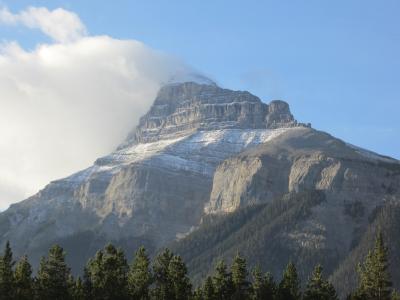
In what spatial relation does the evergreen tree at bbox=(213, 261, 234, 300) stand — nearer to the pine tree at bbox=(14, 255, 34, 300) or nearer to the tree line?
the tree line

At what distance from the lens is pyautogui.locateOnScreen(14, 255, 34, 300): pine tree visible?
431ft

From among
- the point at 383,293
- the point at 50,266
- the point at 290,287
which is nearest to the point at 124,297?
the point at 50,266

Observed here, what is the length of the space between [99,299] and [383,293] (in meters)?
44.9

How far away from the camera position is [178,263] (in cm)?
14062

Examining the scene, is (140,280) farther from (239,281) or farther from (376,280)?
(376,280)

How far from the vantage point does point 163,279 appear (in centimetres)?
14125

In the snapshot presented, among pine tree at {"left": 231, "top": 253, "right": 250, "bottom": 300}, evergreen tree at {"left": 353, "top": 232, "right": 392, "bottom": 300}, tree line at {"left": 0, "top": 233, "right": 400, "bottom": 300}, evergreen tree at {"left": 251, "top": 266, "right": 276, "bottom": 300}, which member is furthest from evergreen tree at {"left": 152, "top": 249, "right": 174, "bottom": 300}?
evergreen tree at {"left": 353, "top": 232, "right": 392, "bottom": 300}

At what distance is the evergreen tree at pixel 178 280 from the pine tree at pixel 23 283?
22.0 metres

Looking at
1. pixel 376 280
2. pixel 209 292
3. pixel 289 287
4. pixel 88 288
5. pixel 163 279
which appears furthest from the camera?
pixel 289 287

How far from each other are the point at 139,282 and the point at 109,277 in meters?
6.50

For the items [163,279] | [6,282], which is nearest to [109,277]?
[163,279]

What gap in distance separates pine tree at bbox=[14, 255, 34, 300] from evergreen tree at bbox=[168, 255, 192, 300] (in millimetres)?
22024

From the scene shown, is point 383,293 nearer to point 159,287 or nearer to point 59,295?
point 159,287

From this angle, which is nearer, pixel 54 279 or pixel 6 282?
pixel 6 282
